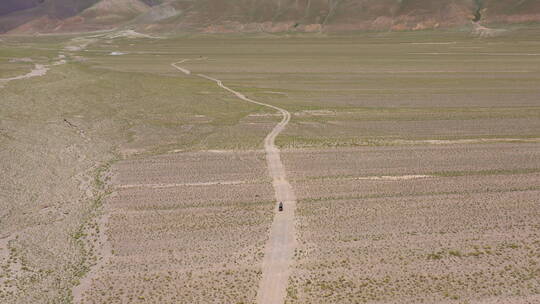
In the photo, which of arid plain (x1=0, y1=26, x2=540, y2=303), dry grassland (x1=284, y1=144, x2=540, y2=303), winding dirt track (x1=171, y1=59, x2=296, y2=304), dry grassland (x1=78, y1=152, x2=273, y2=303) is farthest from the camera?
arid plain (x1=0, y1=26, x2=540, y2=303)

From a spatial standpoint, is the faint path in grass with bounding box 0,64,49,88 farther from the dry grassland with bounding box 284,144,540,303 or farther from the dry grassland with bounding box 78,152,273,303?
the dry grassland with bounding box 284,144,540,303

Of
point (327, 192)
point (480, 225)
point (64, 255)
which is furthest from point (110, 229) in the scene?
point (480, 225)

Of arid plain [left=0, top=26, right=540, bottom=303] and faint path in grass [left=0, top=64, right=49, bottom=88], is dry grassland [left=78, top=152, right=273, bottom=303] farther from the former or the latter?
faint path in grass [left=0, top=64, right=49, bottom=88]

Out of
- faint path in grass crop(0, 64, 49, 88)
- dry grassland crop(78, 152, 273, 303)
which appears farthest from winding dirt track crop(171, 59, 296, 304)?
faint path in grass crop(0, 64, 49, 88)

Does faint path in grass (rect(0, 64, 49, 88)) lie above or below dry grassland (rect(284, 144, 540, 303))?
above

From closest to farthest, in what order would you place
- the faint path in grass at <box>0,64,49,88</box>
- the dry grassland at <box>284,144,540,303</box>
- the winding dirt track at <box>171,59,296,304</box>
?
1. the winding dirt track at <box>171,59,296,304</box>
2. the dry grassland at <box>284,144,540,303</box>
3. the faint path in grass at <box>0,64,49,88</box>

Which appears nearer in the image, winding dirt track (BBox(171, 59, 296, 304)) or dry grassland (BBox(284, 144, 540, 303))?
winding dirt track (BBox(171, 59, 296, 304))

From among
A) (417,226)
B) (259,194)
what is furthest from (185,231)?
(417,226)

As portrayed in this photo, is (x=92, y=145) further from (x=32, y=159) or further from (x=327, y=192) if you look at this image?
(x=327, y=192)
